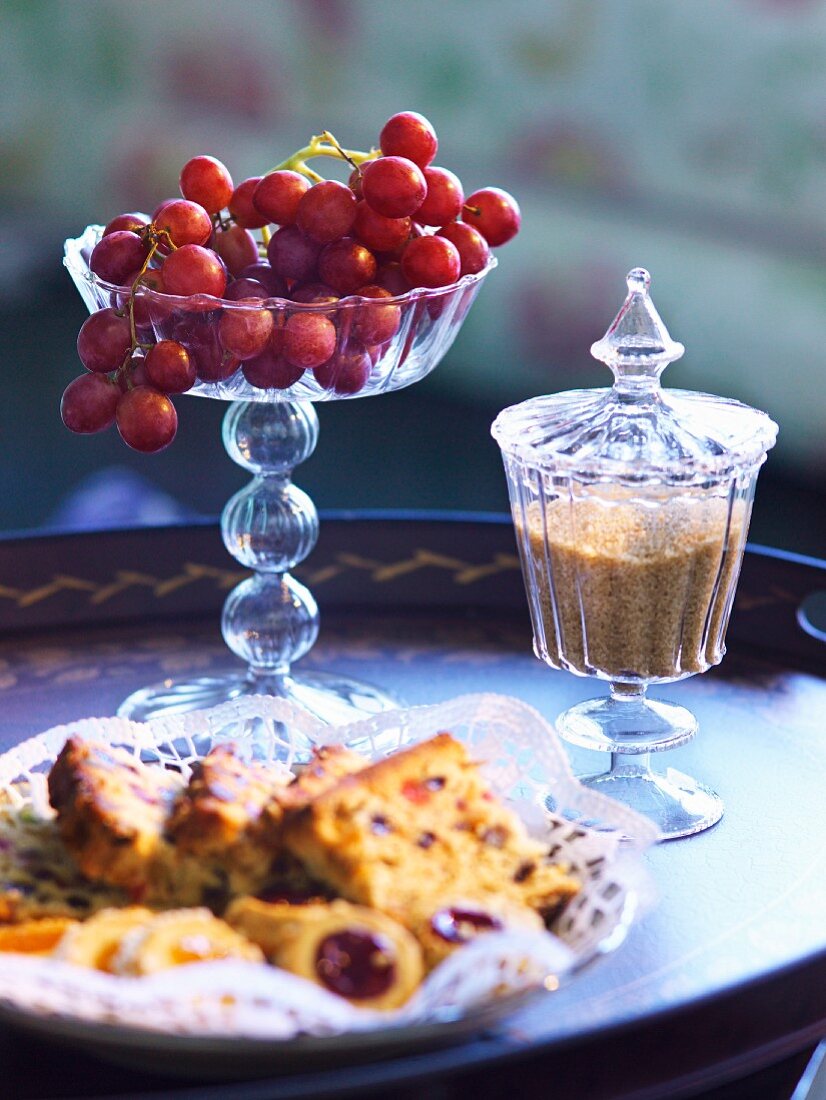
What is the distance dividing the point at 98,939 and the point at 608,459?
0.36 meters

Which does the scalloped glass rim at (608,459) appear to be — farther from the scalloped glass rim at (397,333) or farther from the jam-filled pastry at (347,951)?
the jam-filled pastry at (347,951)

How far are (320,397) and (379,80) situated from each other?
4.90ft

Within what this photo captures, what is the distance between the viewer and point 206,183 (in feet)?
2.93

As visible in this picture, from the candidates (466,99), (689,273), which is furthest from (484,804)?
(466,99)

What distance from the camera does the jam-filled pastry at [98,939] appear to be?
22.0 inches

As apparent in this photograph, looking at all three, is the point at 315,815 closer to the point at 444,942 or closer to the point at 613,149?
the point at 444,942

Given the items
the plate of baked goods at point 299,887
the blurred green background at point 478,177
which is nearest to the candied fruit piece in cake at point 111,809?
the plate of baked goods at point 299,887

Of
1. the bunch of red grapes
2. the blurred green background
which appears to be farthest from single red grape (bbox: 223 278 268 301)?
the blurred green background

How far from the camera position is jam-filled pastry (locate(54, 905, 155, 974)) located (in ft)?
1.83

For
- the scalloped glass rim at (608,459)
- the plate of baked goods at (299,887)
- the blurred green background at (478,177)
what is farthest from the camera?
the blurred green background at (478,177)

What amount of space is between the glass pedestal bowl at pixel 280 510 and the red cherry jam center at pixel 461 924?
0.36m

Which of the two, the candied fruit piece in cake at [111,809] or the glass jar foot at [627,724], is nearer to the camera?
the candied fruit piece in cake at [111,809]

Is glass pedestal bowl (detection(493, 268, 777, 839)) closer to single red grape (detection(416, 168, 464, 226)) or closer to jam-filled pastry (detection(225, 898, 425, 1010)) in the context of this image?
single red grape (detection(416, 168, 464, 226))

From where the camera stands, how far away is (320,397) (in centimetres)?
89
